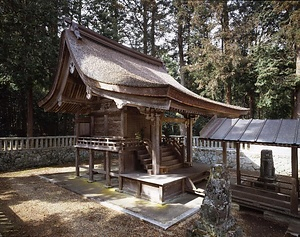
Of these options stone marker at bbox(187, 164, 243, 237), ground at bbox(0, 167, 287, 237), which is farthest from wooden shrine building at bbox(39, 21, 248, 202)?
stone marker at bbox(187, 164, 243, 237)

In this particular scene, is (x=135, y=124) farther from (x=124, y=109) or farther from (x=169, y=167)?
(x=169, y=167)

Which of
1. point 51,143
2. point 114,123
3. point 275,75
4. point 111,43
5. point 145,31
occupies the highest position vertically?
point 145,31

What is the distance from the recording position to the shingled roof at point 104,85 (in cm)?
533

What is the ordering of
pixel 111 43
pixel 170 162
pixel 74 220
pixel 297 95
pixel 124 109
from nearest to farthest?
pixel 74 220, pixel 124 109, pixel 170 162, pixel 111 43, pixel 297 95

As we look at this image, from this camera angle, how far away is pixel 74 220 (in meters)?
4.73

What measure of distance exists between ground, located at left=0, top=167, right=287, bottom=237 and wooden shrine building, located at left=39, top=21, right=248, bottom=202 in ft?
4.60

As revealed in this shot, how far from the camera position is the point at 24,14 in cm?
1059

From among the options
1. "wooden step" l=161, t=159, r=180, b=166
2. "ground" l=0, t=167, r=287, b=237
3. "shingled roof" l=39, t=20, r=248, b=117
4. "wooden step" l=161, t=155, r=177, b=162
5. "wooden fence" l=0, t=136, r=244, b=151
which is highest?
"shingled roof" l=39, t=20, r=248, b=117

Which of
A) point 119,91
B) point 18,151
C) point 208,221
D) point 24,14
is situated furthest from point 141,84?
point 24,14

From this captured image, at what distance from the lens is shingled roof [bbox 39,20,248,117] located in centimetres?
533

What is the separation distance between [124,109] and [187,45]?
1246cm

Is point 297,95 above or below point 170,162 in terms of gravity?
above

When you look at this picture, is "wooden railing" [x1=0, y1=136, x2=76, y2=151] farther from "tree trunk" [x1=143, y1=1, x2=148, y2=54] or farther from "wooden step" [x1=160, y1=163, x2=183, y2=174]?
"tree trunk" [x1=143, y1=1, x2=148, y2=54]

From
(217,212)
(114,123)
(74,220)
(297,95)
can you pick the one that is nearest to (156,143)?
(114,123)
